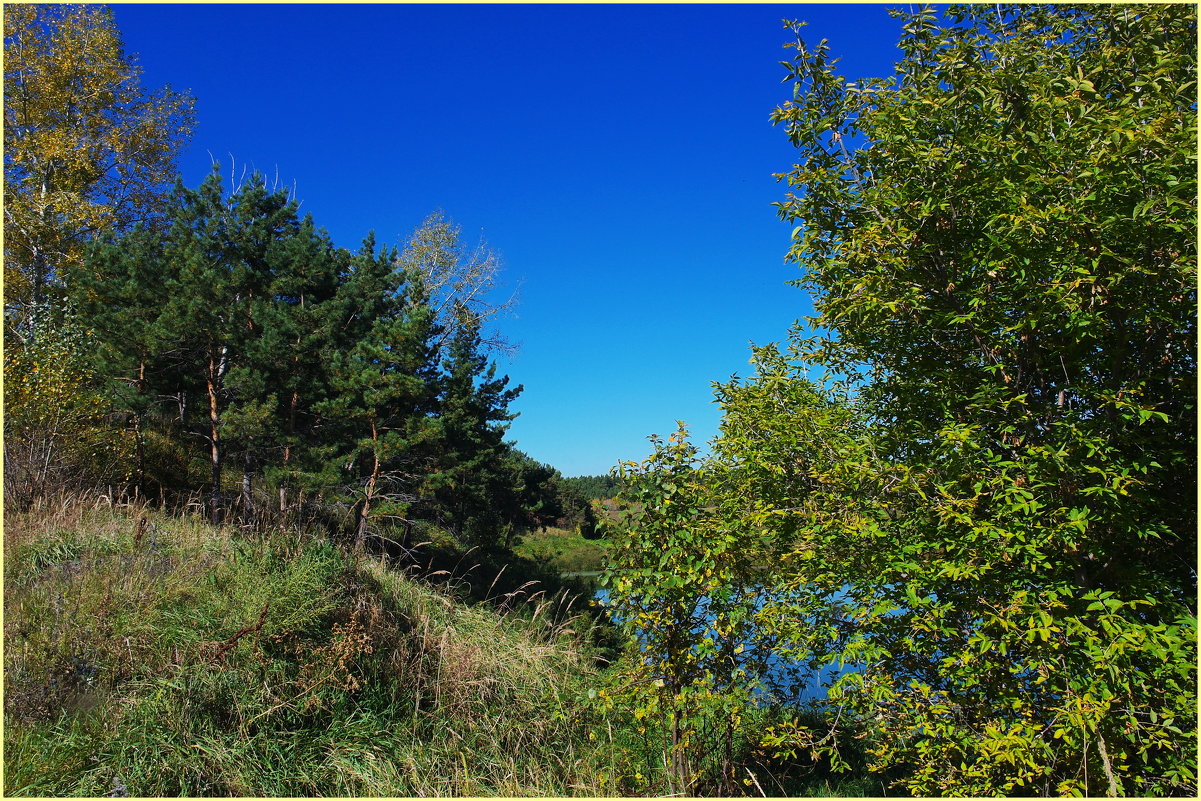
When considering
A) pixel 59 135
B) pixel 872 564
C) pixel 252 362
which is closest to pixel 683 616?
pixel 872 564

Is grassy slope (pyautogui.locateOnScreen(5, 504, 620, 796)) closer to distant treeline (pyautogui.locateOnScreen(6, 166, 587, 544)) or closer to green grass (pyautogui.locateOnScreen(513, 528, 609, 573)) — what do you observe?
distant treeline (pyautogui.locateOnScreen(6, 166, 587, 544))

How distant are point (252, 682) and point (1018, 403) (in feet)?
16.6

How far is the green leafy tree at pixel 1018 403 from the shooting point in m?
3.27

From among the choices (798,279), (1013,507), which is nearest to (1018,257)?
(1013,507)

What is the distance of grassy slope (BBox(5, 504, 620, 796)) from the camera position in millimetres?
3797

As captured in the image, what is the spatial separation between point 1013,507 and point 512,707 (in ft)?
13.1

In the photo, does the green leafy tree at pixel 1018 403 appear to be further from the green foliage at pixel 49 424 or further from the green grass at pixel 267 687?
the green foliage at pixel 49 424

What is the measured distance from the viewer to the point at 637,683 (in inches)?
164

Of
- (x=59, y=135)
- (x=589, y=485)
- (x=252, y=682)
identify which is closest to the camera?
(x=252, y=682)

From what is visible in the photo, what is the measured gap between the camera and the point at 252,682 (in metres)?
4.34

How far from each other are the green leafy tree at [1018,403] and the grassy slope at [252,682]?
87.3 inches

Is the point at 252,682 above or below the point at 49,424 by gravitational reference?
below

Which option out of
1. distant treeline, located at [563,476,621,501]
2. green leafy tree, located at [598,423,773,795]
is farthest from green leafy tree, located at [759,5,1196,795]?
distant treeline, located at [563,476,621,501]

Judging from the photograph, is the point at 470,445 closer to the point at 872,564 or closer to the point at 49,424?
the point at 49,424
